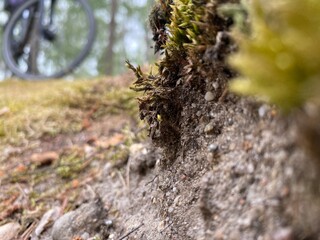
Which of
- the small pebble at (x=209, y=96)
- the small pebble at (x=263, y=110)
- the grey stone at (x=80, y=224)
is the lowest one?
the grey stone at (x=80, y=224)

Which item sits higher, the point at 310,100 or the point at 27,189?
→ the point at 310,100

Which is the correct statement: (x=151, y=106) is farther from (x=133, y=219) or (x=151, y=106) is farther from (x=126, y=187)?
(x=126, y=187)

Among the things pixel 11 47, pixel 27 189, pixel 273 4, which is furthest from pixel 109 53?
pixel 273 4

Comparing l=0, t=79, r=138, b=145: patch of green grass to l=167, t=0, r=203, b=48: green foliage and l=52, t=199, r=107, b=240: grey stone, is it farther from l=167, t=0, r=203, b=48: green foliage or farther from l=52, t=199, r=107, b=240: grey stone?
l=167, t=0, r=203, b=48: green foliage

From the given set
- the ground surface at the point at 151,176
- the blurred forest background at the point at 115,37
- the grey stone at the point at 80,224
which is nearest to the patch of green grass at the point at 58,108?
the ground surface at the point at 151,176

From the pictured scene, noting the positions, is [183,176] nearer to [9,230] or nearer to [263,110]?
[263,110]

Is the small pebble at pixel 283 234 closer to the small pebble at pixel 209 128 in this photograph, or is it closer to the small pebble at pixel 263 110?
the small pebble at pixel 263 110

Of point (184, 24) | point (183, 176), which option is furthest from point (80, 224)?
point (184, 24)
